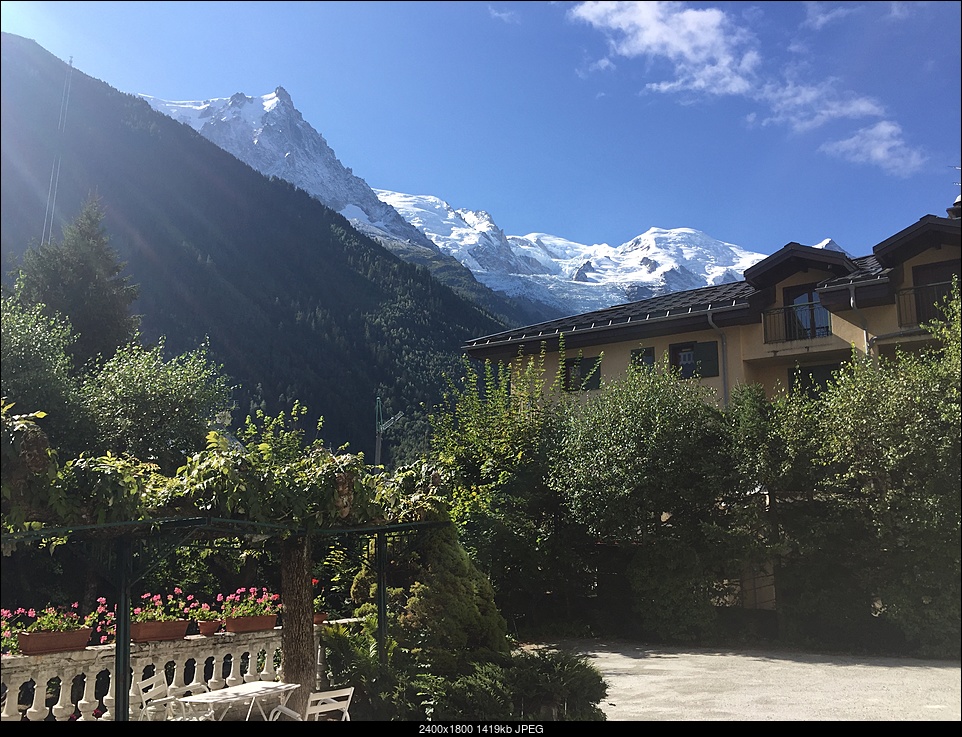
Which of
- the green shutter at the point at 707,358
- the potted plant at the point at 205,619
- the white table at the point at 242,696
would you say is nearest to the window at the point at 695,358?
the green shutter at the point at 707,358

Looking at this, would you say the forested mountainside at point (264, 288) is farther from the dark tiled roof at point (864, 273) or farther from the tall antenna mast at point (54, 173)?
the dark tiled roof at point (864, 273)

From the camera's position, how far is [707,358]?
18297mm

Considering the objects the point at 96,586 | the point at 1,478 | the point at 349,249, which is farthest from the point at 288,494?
the point at 349,249

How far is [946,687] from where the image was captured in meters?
7.69

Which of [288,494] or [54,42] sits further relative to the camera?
[288,494]

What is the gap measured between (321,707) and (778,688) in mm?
4564

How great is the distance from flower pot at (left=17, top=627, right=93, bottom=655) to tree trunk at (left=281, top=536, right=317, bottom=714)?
6.11ft

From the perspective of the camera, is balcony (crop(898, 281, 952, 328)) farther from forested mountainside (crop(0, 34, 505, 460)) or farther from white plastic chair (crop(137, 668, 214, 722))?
forested mountainside (crop(0, 34, 505, 460))

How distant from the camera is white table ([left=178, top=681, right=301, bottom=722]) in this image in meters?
7.16

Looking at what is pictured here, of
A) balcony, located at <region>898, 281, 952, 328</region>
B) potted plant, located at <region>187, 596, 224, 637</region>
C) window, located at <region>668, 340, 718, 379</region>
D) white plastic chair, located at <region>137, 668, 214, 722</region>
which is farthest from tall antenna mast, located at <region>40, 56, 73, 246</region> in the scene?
balcony, located at <region>898, 281, 952, 328</region>

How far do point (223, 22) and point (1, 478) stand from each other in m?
4.51

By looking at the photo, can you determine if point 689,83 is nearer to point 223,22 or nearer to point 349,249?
point 223,22

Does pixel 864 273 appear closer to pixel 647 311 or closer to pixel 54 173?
pixel 647 311

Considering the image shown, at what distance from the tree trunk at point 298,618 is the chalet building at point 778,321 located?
27.0 ft
